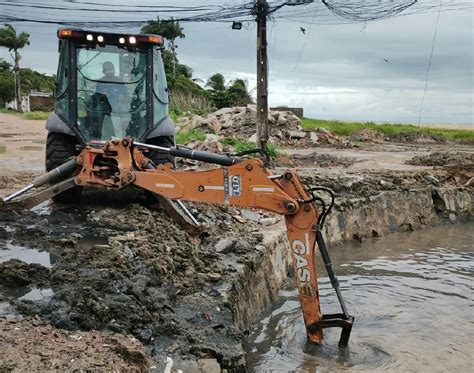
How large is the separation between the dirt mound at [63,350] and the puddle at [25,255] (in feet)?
5.33

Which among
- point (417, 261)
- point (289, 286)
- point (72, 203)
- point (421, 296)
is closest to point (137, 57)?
point (72, 203)

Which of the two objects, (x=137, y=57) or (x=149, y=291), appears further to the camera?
(x=137, y=57)

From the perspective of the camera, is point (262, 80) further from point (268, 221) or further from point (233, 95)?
point (233, 95)

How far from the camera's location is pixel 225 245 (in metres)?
7.48

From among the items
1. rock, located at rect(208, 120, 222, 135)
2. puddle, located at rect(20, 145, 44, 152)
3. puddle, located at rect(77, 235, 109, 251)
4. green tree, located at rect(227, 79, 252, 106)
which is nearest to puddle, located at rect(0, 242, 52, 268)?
puddle, located at rect(77, 235, 109, 251)

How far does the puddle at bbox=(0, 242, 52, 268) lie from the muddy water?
2378mm

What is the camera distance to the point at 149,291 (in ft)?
17.3

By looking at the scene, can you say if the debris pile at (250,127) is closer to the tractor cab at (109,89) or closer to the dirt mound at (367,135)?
the dirt mound at (367,135)

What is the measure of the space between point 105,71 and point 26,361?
5706mm

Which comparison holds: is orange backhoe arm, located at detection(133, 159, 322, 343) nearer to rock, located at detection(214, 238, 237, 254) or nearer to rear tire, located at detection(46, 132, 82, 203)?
rock, located at detection(214, 238, 237, 254)

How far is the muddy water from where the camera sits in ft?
19.2

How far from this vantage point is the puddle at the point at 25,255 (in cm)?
588

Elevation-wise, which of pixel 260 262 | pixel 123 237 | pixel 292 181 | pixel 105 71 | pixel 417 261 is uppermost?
pixel 105 71

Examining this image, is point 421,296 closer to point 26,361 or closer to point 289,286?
point 289,286
